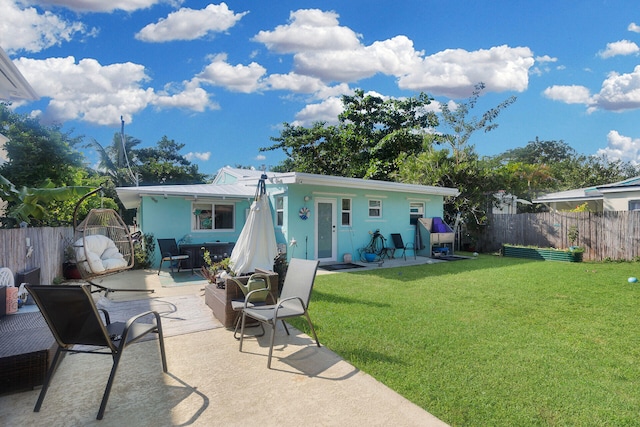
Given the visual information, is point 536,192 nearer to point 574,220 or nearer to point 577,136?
point 574,220

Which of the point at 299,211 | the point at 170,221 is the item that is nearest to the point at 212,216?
the point at 170,221

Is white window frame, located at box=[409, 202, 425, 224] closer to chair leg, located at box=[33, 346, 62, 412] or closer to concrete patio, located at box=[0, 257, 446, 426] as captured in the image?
concrete patio, located at box=[0, 257, 446, 426]

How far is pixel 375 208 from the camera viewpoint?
40.1ft

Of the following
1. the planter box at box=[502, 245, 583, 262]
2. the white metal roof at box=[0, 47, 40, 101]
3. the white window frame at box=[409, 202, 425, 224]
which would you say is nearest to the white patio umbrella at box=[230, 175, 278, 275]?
the white metal roof at box=[0, 47, 40, 101]

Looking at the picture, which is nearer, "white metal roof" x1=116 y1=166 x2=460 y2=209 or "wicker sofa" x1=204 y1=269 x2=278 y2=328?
"wicker sofa" x1=204 y1=269 x2=278 y2=328

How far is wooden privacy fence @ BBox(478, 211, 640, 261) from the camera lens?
1192 centimetres

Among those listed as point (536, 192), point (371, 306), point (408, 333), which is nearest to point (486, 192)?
point (536, 192)

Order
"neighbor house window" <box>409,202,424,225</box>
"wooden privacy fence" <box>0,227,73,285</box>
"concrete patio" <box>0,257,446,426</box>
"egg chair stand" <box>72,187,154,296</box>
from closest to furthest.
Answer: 1. "concrete patio" <box>0,257,446,426</box>
2. "wooden privacy fence" <box>0,227,73,285</box>
3. "egg chair stand" <box>72,187,154,296</box>
4. "neighbor house window" <box>409,202,424,225</box>

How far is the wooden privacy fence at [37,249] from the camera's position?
16.7 ft

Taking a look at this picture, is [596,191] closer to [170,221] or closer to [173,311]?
[170,221]

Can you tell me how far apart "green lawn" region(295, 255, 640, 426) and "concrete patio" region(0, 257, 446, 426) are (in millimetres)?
298

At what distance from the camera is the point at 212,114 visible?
25.4m

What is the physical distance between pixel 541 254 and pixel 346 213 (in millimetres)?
7541

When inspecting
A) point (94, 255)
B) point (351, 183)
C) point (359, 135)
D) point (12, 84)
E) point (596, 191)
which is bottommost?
point (94, 255)
